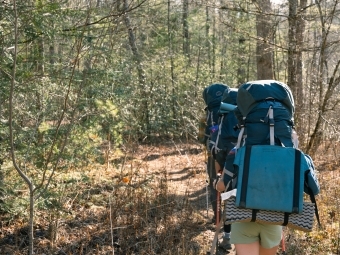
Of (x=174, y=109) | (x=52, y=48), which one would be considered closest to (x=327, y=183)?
(x=52, y=48)

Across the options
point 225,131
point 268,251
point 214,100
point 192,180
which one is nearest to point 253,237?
point 268,251

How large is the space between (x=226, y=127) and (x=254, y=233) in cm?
190

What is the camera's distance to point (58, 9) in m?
4.86

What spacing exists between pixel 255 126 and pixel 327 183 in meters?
4.63

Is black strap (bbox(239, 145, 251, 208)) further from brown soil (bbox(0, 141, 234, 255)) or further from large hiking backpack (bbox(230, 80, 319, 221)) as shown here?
brown soil (bbox(0, 141, 234, 255))

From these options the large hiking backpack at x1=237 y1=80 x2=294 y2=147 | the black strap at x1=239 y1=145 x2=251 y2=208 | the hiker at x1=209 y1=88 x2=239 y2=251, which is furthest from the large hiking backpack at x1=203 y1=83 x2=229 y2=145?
the black strap at x1=239 y1=145 x2=251 y2=208

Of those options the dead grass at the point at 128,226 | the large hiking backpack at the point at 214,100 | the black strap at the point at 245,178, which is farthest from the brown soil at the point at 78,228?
the black strap at the point at 245,178

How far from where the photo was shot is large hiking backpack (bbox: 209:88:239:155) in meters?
4.84

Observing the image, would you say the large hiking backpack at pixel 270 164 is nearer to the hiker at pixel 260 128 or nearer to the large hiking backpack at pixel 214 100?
the hiker at pixel 260 128

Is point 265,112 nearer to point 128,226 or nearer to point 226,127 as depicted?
point 226,127

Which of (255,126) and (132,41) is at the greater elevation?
(132,41)

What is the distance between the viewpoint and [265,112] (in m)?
3.12

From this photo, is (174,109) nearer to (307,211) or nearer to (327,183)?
(327,183)

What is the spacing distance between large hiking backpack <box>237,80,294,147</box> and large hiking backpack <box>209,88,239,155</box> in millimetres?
1585
